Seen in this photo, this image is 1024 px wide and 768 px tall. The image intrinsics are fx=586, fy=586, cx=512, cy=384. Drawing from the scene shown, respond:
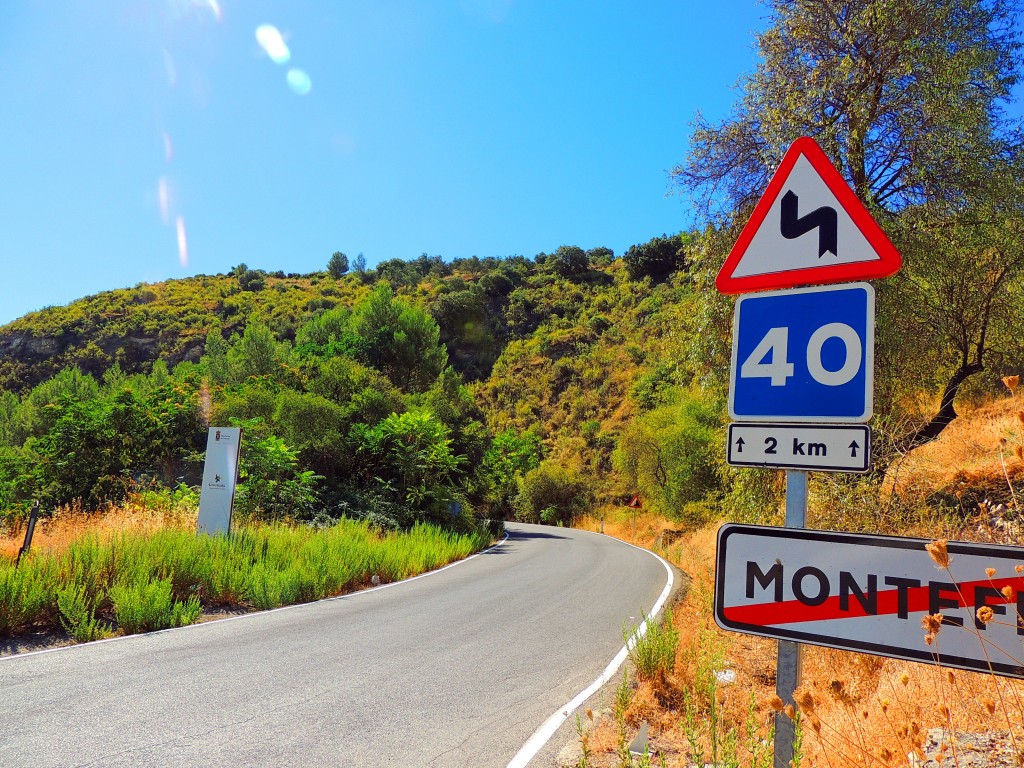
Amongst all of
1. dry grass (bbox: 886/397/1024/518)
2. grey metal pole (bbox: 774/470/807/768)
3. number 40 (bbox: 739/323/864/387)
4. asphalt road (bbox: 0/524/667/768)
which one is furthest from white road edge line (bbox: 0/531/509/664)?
dry grass (bbox: 886/397/1024/518)

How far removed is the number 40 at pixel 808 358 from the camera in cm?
196

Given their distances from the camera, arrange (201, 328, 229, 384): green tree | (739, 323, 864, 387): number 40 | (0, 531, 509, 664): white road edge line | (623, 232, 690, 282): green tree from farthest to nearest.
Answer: (623, 232, 690, 282): green tree, (201, 328, 229, 384): green tree, (0, 531, 509, 664): white road edge line, (739, 323, 864, 387): number 40

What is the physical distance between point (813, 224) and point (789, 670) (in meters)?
1.60

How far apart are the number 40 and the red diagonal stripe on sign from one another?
2.24 feet

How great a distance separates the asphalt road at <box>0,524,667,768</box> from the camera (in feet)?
12.2

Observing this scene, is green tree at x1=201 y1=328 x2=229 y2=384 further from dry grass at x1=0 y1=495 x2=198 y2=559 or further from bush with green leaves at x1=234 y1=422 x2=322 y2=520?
dry grass at x1=0 y1=495 x2=198 y2=559

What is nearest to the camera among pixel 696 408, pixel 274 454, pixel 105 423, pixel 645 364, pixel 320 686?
pixel 320 686

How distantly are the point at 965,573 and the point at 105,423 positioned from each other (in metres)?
20.6

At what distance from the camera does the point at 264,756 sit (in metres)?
3.62

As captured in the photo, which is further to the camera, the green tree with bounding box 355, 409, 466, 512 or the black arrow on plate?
the green tree with bounding box 355, 409, 466, 512

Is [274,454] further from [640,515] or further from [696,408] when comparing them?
[640,515]

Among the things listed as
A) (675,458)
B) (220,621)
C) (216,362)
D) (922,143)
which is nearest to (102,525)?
(220,621)

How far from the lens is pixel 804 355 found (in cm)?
208

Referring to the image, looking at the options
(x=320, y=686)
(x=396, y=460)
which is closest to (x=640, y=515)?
(x=396, y=460)
